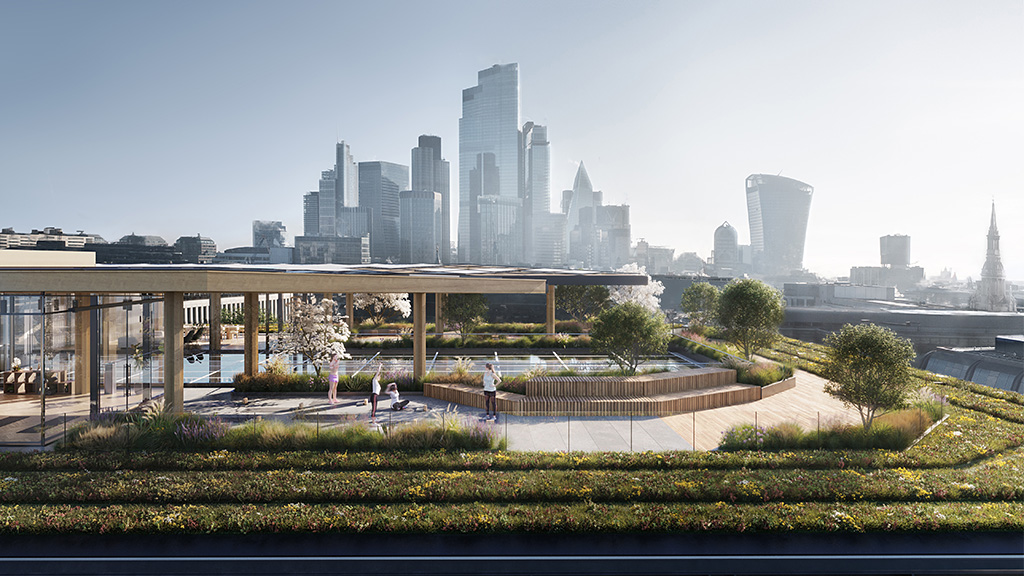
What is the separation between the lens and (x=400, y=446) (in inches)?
373

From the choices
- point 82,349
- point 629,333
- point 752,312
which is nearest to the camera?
point 82,349

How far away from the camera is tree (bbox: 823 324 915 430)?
1017 cm

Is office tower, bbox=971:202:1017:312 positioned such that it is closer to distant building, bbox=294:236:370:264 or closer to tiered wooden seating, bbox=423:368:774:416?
tiered wooden seating, bbox=423:368:774:416

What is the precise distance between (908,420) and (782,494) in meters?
5.39

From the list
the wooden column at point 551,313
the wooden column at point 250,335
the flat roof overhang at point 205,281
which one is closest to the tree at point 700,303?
the wooden column at point 551,313

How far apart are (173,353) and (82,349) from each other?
3.06 metres

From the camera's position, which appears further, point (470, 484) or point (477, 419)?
point (477, 419)

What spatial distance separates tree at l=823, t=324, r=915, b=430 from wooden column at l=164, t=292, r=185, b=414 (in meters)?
14.5

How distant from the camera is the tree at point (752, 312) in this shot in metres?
17.6

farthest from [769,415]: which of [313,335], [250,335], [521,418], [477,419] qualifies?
[250,335]

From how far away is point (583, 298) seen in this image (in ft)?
96.1

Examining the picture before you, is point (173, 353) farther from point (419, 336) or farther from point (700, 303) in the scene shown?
point (700, 303)

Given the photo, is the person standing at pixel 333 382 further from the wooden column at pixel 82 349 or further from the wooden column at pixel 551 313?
the wooden column at pixel 551 313

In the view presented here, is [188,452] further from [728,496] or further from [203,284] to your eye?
[728,496]
